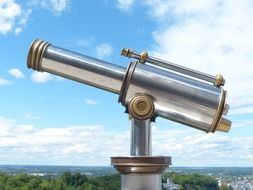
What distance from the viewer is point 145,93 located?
330cm

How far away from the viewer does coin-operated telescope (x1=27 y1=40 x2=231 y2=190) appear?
314 cm

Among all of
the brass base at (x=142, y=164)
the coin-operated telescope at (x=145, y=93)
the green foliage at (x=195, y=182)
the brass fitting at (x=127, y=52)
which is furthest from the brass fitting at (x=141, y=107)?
the green foliage at (x=195, y=182)

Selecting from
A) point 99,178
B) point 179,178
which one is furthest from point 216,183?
point 99,178

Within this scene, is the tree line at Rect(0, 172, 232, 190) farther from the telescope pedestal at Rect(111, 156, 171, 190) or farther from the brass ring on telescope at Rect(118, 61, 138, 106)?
the telescope pedestal at Rect(111, 156, 171, 190)

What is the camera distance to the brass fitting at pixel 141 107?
320 cm

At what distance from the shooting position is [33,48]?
138 inches

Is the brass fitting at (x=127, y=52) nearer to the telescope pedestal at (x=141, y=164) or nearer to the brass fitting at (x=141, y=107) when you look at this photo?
the brass fitting at (x=141, y=107)

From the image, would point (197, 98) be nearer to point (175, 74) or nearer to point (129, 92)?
point (175, 74)

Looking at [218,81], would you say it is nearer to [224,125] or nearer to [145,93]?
[224,125]

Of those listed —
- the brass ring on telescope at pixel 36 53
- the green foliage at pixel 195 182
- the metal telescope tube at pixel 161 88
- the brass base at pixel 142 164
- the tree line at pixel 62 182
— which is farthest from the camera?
the green foliage at pixel 195 182

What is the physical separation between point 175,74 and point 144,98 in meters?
0.33

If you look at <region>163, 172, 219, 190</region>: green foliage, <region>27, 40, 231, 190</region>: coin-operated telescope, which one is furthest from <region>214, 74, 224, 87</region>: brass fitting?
<region>163, 172, 219, 190</region>: green foliage

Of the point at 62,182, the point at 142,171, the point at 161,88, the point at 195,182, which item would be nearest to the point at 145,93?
the point at 161,88

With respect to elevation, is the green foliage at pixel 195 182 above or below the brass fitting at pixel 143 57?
above
